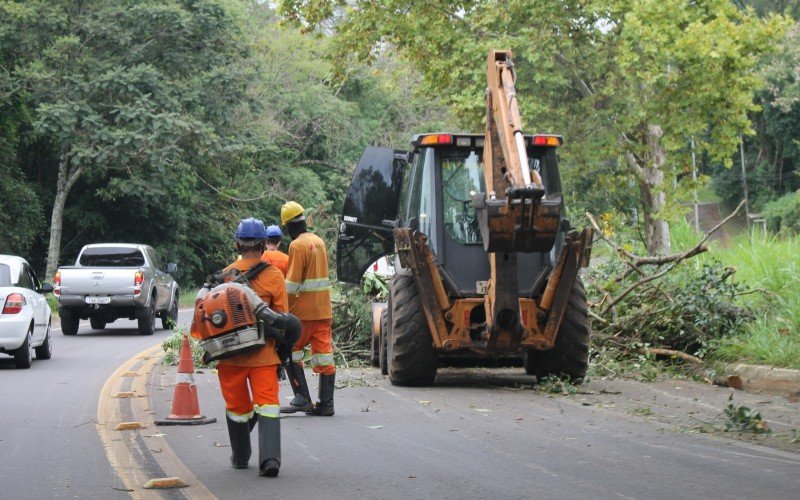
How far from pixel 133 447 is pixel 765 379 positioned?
261 inches

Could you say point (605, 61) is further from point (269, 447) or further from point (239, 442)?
point (269, 447)

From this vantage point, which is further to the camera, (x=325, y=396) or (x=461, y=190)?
(x=461, y=190)

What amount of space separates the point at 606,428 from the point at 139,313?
1689 cm

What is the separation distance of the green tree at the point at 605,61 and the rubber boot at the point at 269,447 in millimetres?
17994

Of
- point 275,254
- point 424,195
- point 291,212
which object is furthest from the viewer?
point 424,195

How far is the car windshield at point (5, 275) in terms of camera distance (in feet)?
56.4

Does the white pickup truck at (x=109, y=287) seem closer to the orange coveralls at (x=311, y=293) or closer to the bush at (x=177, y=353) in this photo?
the bush at (x=177, y=353)

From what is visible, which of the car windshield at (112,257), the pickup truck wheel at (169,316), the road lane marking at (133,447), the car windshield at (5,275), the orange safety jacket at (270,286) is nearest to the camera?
the road lane marking at (133,447)

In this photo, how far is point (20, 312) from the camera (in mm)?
16844

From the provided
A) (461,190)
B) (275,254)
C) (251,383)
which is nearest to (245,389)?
(251,383)

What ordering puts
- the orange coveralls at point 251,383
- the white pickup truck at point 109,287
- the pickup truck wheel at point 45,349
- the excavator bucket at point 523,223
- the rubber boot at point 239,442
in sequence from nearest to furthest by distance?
the orange coveralls at point 251,383 < the rubber boot at point 239,442 < the excavator bucket at point 523,223 < the pickup truck wheel at point 45,349 < the white pickup truck at point 109,287

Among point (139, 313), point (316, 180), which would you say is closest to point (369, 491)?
point (139, 313)

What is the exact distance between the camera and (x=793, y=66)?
53969 mm

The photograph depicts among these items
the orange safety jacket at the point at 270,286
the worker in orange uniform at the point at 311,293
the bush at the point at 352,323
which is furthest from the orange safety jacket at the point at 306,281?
the bush at the point at 352,323
